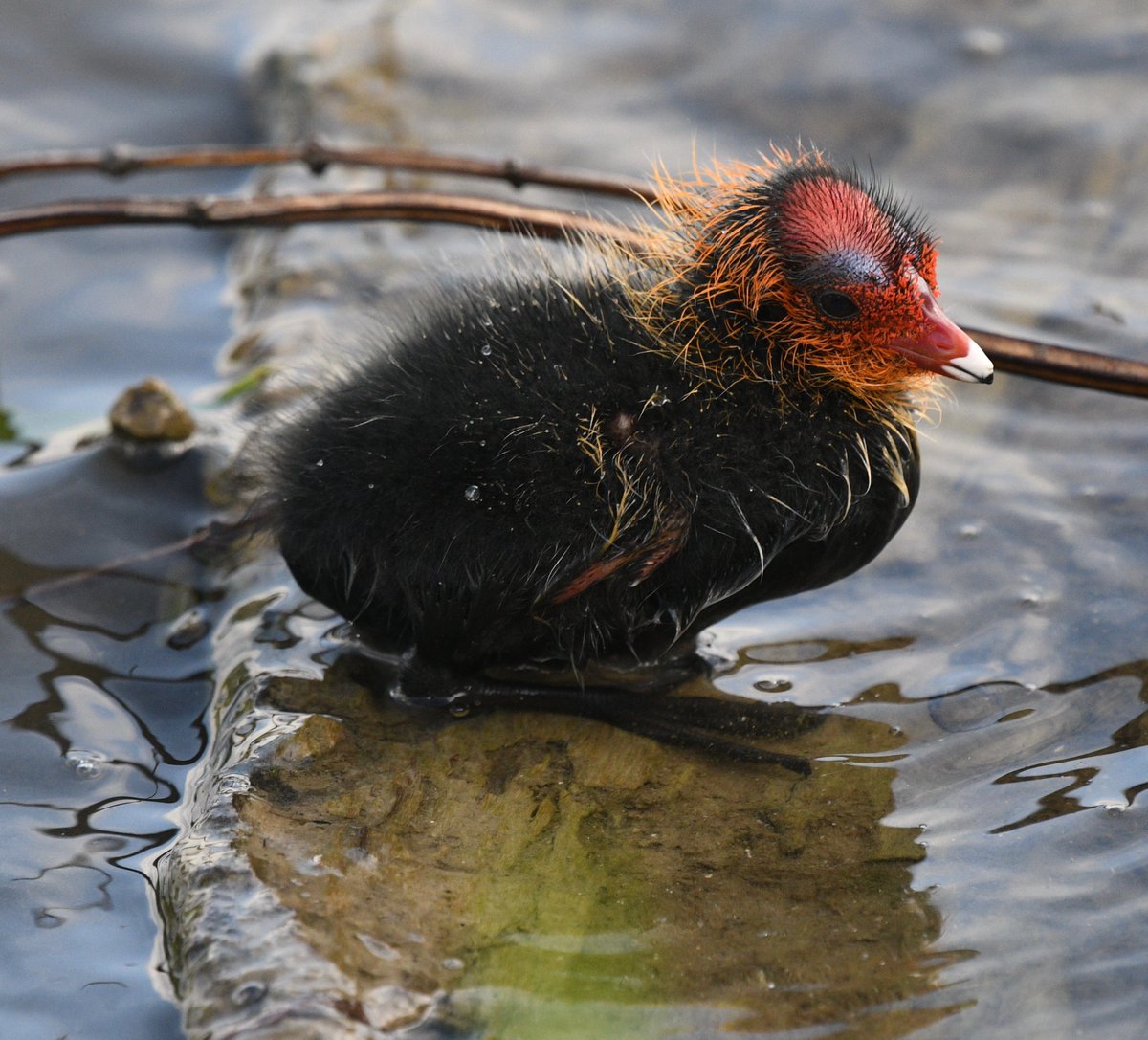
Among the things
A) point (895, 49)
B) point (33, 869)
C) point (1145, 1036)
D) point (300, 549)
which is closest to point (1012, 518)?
point (1145, 1036)

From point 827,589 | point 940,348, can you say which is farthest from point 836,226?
point 827,589

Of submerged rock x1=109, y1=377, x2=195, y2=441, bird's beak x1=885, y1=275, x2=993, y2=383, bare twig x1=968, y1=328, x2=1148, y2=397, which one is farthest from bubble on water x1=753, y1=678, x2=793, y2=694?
submerged rock x1=109, y1=377, x2=195, y2=441

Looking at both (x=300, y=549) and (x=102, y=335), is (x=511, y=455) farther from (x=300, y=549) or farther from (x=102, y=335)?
(x=102, y=335)

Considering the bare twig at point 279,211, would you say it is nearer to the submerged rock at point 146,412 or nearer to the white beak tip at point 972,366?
the submerged rock at point 146,412

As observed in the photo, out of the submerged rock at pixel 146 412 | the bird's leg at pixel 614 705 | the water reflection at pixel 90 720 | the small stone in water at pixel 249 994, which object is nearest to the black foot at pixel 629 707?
the bird's leg at pixel 614 705

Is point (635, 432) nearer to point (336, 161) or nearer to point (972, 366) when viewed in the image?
point (972, 366)

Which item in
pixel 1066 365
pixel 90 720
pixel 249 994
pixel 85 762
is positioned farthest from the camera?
pixel 1066 365

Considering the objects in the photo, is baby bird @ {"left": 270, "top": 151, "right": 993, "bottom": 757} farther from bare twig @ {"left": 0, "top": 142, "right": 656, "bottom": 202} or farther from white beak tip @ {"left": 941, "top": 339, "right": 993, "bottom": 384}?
bare twig @ {"left": 0, "top": 142, "right": 656, "bottom": 202}

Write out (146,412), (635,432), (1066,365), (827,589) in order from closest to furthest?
1. (635,432)
2. (1066,365)
3. (827,589)
4. (146,412)
